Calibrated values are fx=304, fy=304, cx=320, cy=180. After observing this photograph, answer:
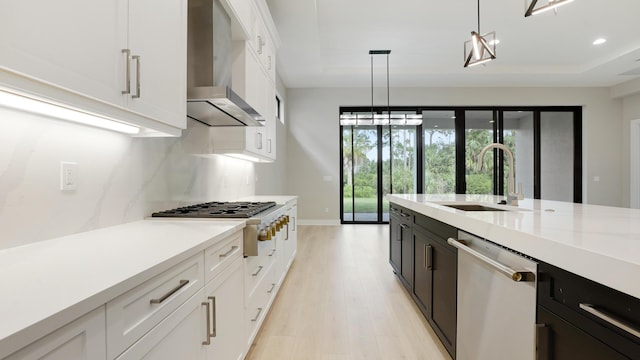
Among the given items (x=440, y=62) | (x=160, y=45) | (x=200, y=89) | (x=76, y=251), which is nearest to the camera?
(x=76, y=251)

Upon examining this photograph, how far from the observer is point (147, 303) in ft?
2.82

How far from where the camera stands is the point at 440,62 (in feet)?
18.7

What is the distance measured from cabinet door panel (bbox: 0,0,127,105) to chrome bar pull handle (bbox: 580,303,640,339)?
1.55 metres

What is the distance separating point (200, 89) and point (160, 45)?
0.40 m

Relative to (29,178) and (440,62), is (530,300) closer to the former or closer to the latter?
(29,178)

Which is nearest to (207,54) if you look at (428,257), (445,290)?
(428,257)

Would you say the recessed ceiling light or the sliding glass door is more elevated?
the recessed ceiling light

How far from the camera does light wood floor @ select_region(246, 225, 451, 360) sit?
1.94 meters

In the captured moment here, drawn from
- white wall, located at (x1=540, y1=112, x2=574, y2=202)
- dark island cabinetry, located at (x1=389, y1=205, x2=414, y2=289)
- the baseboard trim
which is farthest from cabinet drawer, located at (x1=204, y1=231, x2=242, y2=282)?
white wall, located at (x1=540, y1=112, x2=574, y2=202)

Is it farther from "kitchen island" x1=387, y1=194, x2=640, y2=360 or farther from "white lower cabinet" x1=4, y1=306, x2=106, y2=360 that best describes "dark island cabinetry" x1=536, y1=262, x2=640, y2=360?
"white lower cabinet" x1=4, y1=306, x2=106, y2=360

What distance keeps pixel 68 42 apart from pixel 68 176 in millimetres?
612

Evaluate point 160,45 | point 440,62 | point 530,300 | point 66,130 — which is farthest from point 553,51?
point 66,130

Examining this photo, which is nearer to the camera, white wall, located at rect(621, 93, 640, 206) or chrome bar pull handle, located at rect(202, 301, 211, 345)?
chrome bar pull handle, located at rect(202, 301, 211, 345)

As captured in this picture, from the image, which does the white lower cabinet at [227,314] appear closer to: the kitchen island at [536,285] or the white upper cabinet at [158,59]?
the white upper cabinet at [158,59]
